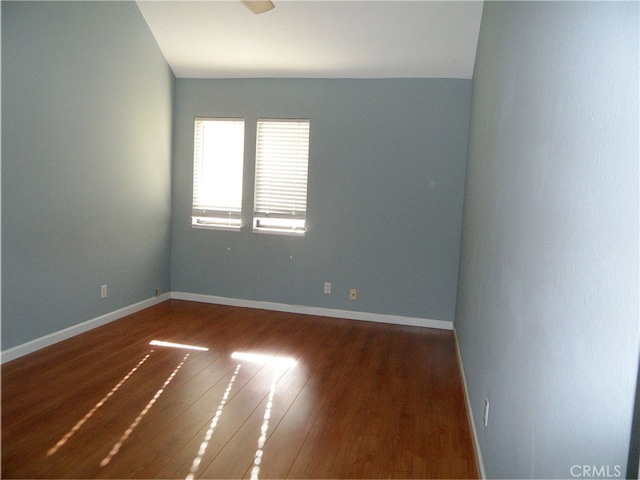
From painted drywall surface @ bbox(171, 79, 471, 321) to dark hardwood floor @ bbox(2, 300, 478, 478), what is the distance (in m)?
0.77

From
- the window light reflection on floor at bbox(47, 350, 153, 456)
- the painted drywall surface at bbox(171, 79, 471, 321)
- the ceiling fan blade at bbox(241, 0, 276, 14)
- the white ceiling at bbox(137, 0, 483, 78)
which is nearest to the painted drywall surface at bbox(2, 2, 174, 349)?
the white ceiling at bbox(137, 0, 483, 78)

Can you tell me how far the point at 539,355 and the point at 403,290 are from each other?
3.58m

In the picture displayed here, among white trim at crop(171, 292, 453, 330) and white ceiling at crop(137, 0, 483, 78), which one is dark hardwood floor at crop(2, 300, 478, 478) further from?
white ceiling at crop(137, 0, 483, 78)

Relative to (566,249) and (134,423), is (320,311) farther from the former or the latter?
(566,249)

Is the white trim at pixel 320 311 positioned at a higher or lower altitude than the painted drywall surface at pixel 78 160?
lower

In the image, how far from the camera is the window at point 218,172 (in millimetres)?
5234

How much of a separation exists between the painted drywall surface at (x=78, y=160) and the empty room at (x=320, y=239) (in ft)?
0.07

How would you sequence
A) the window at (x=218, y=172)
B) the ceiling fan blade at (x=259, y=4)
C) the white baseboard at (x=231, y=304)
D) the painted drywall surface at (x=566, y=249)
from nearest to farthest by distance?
the painted drywall surface at (x=566, y=249) < the ceiling fan blade at (x=259, y=4) < the white baseboard at (x=231, y=304) < the window at (x=218, y=172)

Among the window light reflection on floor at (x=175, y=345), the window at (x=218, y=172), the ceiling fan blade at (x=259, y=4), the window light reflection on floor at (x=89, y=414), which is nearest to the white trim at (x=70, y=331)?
the window light reflection on floor at (x=175, y=345)

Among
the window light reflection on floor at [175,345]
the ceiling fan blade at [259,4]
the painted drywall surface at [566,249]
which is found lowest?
the window light reflection on floor at [175,345]

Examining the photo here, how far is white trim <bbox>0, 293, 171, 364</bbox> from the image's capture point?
11.1 feet

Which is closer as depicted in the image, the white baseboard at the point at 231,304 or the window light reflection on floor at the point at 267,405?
the window light reflection on floor at the point at 267,405

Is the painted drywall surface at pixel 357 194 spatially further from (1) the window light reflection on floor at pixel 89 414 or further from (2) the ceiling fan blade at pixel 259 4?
(1) the window light reflection on floor at pixel 89 414

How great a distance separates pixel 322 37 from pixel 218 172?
73.1 inches
